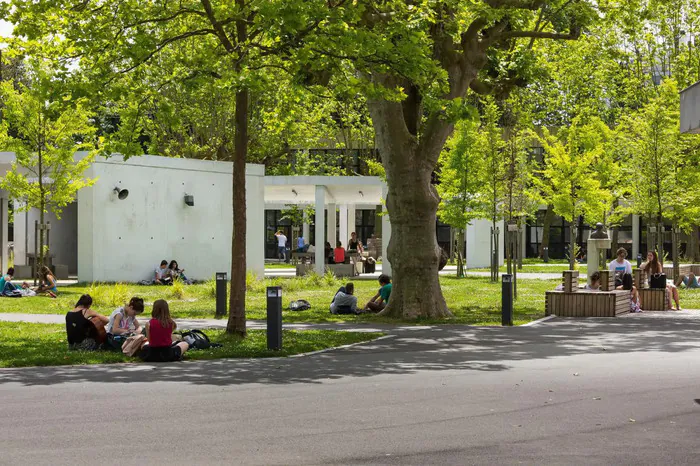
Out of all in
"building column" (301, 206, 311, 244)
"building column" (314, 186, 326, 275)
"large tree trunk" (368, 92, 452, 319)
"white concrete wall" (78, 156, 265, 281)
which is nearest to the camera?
"large tree trunk" (368, 92, 452, 319)

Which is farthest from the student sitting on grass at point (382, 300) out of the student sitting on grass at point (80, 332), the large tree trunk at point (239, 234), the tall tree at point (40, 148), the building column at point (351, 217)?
the building column at point (351, 217)

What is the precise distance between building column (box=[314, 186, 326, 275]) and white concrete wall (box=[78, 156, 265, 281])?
218 cm

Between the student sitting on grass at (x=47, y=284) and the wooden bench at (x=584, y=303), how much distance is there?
12.1 meters

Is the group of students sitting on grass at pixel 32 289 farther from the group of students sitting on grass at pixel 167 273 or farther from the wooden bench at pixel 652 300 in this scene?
the wooden bench at pixel 652 300

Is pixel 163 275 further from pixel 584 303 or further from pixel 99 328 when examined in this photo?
pixel 99 328

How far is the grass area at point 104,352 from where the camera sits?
46.1 feet

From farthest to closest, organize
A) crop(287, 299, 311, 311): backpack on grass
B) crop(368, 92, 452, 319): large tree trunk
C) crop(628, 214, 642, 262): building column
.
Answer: crop(628, 214, 642, 262): building column
crop(287, 299, 311, 311): backpack on grass
crop(368, 92, 452, 319): large tree trunk

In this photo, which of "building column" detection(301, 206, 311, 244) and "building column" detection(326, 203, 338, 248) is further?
"building column" detection(301, 206, 311, 244)

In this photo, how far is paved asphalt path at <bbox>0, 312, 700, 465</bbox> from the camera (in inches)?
311

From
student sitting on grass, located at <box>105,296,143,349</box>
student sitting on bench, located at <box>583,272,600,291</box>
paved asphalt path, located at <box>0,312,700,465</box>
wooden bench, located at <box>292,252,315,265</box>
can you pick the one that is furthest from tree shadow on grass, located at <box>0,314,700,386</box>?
wooden bench, located at <box>292,252,315,265</box>

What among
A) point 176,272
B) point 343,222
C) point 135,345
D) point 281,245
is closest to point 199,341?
point 135,345

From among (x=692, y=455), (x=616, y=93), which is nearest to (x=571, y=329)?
(x=692, y=455)

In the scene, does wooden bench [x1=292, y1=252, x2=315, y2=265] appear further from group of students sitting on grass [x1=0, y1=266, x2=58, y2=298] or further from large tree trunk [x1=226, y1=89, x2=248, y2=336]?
large tree trunk [x1=226, y1=89, x2=248, y2=336]

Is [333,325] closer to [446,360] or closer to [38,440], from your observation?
[446,360]
